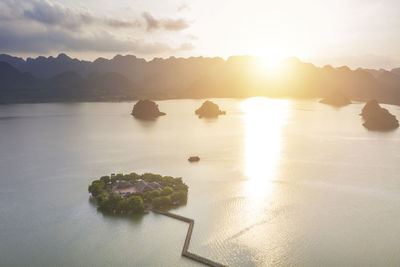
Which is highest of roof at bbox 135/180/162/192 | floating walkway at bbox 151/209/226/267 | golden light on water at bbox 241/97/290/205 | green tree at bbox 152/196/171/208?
roof at bbox 135/180/162/192

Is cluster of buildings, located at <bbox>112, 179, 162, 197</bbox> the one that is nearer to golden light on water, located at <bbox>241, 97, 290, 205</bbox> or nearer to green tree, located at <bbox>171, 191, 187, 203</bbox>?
green tree, located at <bbox>171, 191, 187, 203</bbox>

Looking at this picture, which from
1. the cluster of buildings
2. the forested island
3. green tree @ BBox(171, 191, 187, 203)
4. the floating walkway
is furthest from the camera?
the cluster of buildings

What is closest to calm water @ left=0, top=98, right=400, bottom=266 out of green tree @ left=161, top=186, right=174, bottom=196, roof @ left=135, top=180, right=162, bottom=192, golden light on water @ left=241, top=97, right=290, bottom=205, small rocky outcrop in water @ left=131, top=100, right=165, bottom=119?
golden light on water @ left=241, top=97, right=290, bottom=205

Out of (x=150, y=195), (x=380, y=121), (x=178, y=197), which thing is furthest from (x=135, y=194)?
(x=380, y=121)

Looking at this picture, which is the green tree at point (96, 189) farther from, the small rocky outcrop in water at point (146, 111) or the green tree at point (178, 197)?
the small rocky outcrop in water at point (146, 111)

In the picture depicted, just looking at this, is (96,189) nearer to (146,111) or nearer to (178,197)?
(178,197)
